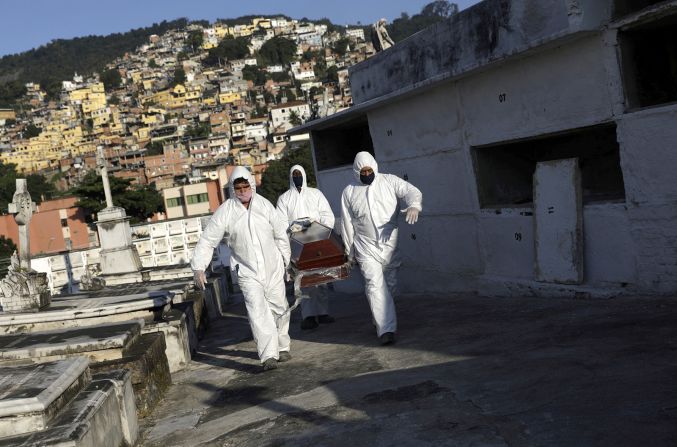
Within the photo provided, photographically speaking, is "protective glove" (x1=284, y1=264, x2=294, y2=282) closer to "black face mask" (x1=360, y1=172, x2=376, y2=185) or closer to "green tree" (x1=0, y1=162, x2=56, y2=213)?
"black face mask" (x1=360, y1=172, x2=376, y2=185)

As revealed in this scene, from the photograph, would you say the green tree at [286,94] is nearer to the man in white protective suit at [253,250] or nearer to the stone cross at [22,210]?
the stone cross at [22,210]

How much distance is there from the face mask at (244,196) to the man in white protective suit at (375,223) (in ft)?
3.50

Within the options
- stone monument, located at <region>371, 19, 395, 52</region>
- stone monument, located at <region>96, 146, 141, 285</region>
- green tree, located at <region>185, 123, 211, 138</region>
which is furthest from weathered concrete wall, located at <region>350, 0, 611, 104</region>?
green tree, located at <region>185, 123, 211, 138</region>

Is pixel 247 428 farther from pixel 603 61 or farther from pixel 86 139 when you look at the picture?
pixel 86 139

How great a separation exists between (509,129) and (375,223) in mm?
1815

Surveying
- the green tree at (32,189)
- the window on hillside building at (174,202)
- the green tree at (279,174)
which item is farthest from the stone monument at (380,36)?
the green tree at (32,189)

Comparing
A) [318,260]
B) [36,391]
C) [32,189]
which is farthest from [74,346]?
[32,189]

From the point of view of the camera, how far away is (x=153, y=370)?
641cm

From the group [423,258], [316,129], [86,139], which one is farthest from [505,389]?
[86,139]

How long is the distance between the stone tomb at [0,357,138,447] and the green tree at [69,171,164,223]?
5549 cm

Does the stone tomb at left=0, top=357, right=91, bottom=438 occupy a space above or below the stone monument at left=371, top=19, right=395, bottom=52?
→ below

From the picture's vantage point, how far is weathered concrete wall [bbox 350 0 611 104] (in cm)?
668

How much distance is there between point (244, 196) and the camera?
23.7 ft

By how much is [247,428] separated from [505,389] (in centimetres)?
174
